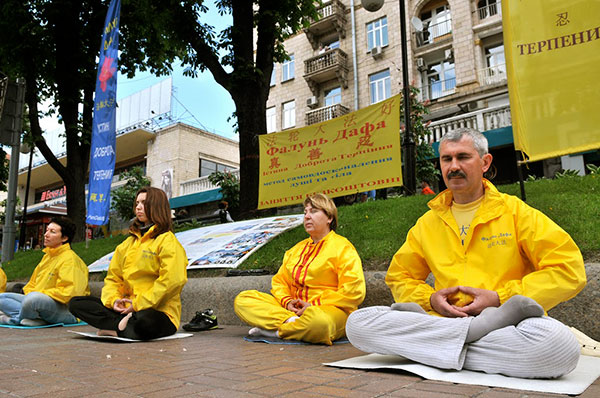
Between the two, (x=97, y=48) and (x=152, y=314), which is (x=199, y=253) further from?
(x=97, y=48)

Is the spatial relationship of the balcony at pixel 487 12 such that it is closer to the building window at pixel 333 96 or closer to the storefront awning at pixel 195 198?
the building window at pixel 333 96

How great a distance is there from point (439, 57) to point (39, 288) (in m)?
20.6

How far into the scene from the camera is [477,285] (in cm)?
277

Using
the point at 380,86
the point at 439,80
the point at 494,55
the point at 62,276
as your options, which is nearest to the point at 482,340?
A: the point at 62,276

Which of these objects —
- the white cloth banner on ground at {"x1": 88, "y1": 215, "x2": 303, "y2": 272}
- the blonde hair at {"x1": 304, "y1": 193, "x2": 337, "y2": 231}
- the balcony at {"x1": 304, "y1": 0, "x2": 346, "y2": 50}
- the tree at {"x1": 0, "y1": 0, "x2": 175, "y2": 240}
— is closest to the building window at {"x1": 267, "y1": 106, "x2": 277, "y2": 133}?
the balcony at {"x1": 304, "y1": 0, "x2": 346, "y2": 50}

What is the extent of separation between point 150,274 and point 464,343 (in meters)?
3.14

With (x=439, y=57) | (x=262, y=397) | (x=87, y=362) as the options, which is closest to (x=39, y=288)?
(x=87, y=362)

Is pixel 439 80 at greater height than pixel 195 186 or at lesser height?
greater

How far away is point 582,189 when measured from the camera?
6.20 metres

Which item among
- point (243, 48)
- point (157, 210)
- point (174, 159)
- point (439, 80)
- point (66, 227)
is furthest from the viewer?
point (174, 159)

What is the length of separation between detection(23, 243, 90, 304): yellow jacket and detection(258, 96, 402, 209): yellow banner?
408cm

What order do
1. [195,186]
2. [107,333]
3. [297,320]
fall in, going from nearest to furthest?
[297,320], [107,333], [195,186]

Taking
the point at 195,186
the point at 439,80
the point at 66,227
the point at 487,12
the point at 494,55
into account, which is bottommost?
the point at 66,227

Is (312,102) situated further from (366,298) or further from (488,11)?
(366,298)
